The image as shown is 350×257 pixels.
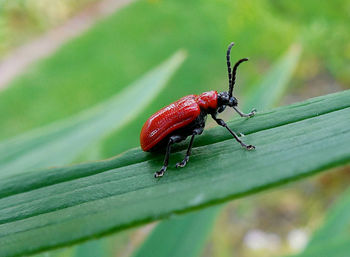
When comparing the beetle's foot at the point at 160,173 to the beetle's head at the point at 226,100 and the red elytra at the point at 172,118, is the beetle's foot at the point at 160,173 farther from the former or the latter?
the beetle's head at the point at 226,100

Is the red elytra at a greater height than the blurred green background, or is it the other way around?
the red elytra

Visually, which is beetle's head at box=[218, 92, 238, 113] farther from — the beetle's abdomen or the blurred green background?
the blurred green background

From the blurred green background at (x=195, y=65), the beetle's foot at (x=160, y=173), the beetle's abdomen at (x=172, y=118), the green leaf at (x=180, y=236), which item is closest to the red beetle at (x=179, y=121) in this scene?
the beetle's abdomen at (x=172, y=118)

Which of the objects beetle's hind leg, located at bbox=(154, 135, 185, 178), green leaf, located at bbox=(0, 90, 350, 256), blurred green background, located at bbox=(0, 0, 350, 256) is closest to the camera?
green leaf, located at bbox=(0, 90, 350, 256)

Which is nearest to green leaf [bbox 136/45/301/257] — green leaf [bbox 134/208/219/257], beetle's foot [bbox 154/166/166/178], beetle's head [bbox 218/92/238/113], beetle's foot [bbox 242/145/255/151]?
green leaf [bbox 134/208/219/257]

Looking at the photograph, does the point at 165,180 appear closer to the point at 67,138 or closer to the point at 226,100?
the point at 226,100

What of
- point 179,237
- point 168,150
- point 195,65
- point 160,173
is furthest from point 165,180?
point 195,65

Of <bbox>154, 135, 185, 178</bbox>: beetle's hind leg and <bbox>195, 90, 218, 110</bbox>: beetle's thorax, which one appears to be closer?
<bbox>154, 135, 185, 178</bbox>: beetle's hind leg
